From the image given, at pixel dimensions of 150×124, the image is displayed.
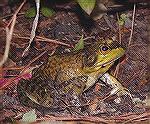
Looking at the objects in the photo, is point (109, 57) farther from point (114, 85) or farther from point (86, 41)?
point (86, 41)

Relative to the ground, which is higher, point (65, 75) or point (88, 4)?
point (88, 4)

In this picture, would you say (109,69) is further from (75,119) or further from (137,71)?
(75,119)

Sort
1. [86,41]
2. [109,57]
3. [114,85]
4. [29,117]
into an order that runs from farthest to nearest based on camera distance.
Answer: [86,41], [114,85], [109,57], [29,117]

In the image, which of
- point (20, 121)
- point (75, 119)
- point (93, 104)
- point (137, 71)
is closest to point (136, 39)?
point (137, 71)

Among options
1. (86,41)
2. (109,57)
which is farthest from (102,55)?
(86,41)

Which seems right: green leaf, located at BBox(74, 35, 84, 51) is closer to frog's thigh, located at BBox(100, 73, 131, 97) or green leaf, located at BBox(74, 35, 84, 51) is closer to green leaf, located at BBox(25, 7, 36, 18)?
frog's thigh, located at BBox(100, 73, 131, 97)

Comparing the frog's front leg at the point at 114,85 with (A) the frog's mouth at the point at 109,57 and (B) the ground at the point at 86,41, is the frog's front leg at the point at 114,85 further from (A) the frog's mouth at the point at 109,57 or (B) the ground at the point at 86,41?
(A) the frog's mouth at the point at 109,57

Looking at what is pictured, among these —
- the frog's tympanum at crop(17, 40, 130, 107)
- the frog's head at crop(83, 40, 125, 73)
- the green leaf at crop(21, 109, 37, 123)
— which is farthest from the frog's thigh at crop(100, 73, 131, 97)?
the green leaf at crop(21, 109, 37, 123)

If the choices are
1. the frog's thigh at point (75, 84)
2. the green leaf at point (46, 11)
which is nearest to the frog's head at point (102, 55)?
the frog's thigh at point (75, 84)
